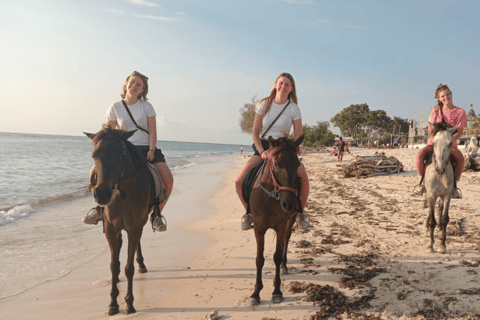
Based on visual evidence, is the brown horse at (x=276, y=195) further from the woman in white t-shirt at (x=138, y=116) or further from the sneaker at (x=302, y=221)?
the woman in white t-shirt at (x=138, y=116)

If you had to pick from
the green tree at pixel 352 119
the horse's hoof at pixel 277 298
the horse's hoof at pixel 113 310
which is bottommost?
the horse's hoof at pixel 113 310

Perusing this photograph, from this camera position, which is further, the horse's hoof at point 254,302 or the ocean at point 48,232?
the ocean at point 48,232

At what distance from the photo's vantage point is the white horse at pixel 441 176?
22.1 ft

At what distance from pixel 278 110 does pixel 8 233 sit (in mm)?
8686

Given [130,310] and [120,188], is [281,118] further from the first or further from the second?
[130,310]

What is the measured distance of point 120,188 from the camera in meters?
4.25

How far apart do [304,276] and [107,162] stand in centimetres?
378

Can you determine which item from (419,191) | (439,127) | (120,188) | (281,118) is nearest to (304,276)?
(281,118)

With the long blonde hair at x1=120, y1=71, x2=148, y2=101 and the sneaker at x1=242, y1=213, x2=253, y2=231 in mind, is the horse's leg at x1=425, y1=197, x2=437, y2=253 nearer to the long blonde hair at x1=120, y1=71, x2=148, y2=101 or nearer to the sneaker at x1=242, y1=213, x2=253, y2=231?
the sneaker at x1=242, y1=213, x2=253, y2=231

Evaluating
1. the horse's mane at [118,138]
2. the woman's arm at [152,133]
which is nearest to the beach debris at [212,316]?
the horse's mane at [118,138]

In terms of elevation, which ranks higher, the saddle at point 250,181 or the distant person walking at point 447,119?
the distant person walking at point 447,119

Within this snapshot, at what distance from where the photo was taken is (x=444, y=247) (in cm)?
650

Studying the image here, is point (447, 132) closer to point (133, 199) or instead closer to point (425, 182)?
point (425, 182)

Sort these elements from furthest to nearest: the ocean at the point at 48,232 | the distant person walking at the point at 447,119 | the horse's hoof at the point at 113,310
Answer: the distant person walking at the point at 447,119
the ocean at the point at 48,232
the horse's hoof at the point at 113,310
